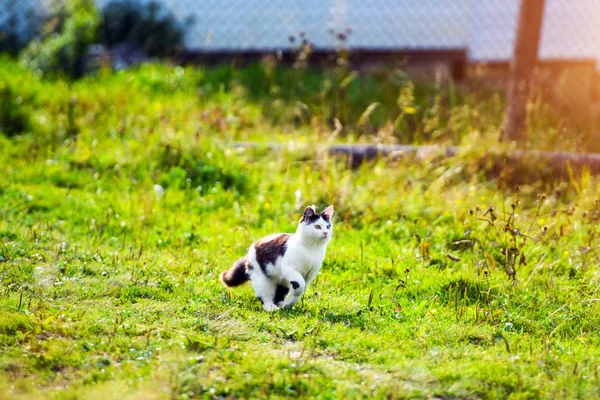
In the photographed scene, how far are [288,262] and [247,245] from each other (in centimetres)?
132

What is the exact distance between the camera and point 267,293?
15.7 feet

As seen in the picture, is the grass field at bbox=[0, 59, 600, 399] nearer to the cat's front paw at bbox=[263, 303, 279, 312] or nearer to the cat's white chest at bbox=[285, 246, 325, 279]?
the cat's front paw at bbox=[263, 303, 279, 312]

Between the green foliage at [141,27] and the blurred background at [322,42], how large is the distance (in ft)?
0.05

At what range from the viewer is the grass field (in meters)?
3.93

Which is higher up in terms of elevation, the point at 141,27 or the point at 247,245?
the point at 141,27

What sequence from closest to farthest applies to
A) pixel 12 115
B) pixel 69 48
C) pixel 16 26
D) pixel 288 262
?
1. pixel 288 262
2. pixel 12 115
3. pixel 69 48
4. pixel 16 26

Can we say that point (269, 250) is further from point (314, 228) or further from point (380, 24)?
point (380, 24)

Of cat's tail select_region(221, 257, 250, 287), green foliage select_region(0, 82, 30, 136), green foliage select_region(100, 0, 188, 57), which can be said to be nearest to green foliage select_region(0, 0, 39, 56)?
green foliage select_region(100, 0, 188, 57)

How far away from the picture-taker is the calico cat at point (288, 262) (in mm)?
4680

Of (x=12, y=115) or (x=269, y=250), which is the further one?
(x=12, y=115)

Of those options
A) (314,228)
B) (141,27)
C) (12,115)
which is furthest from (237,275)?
(141,27)

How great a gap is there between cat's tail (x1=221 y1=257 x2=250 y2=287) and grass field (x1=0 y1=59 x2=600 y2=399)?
0.09 meters

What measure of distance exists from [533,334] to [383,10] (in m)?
8.51

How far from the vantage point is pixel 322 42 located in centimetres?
1211
